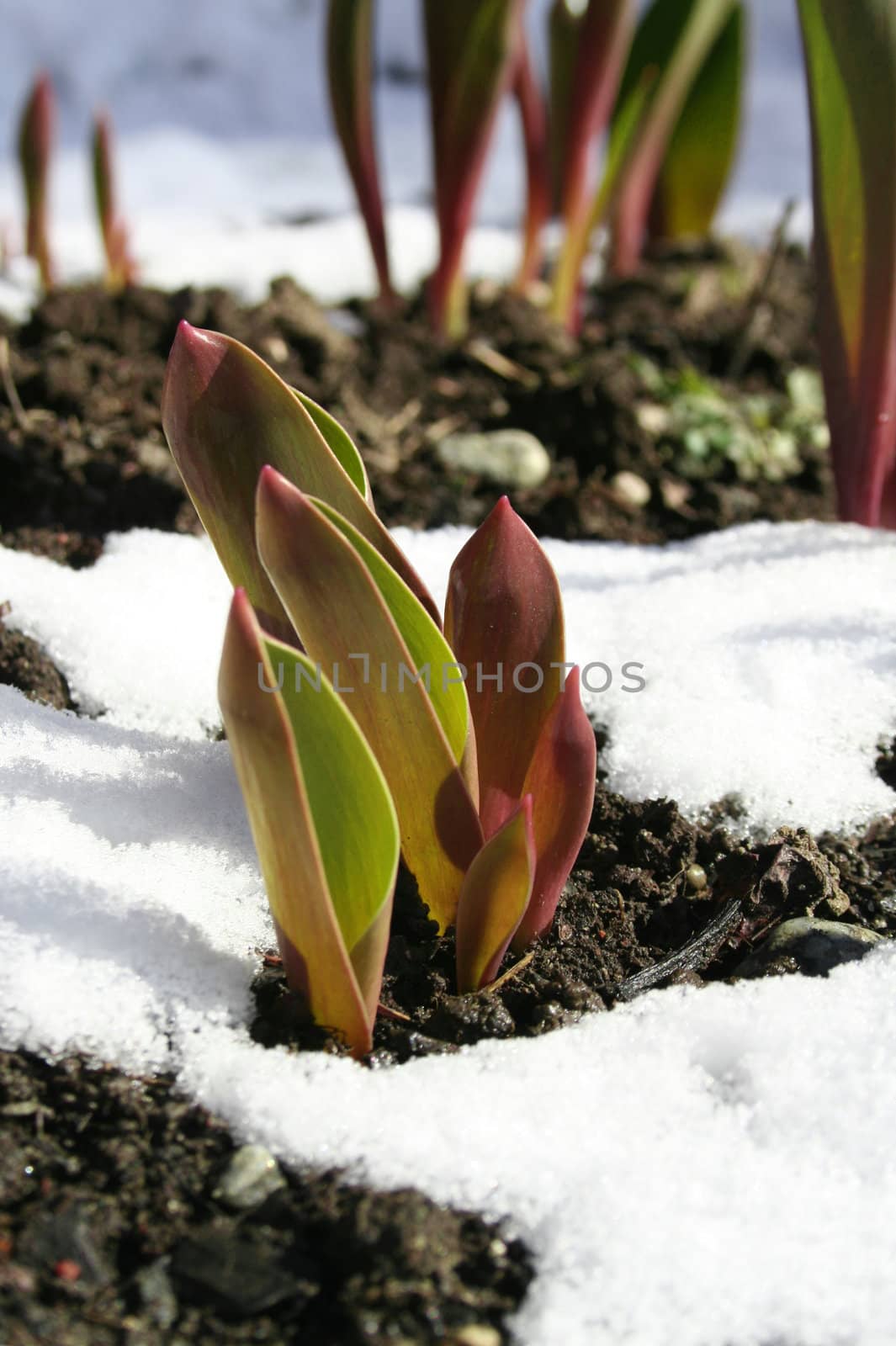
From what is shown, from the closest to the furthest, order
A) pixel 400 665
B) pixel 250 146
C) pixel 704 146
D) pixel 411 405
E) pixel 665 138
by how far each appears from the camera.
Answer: pixel 400 665, pixel 411 405, pixel 665 138, pixel 704 146, pixel 250 146

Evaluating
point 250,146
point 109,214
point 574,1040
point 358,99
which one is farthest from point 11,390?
point 250,146

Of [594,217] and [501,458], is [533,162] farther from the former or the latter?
[501,458]

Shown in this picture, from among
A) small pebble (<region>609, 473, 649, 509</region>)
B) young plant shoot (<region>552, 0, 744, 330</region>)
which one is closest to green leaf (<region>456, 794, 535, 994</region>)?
small pebble (<region>609, 473, 649, 509</region>)

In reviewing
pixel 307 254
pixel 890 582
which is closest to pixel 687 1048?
pixel 890 582

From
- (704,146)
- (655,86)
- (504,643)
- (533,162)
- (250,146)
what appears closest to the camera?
(504,643)

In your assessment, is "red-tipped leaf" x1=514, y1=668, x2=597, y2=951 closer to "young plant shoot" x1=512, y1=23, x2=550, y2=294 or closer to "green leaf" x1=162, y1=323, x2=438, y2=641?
"green leaf" x1=162, y1=323, x2=438, y2=641

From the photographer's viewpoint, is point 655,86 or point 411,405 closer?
point 411,405

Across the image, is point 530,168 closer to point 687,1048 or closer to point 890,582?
point 890,582
